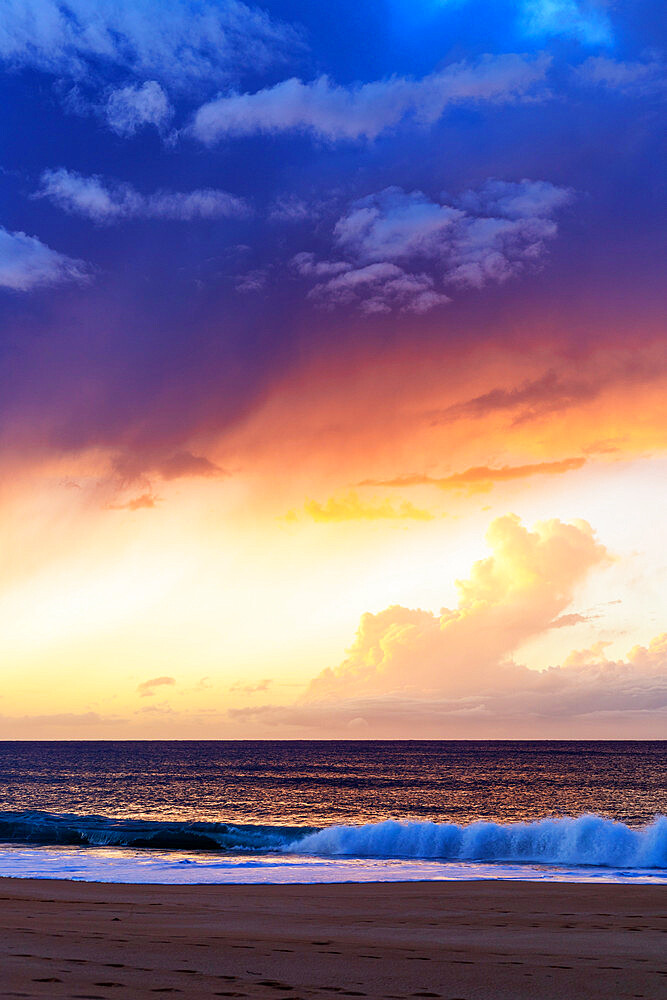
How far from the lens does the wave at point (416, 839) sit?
2942 centimetres

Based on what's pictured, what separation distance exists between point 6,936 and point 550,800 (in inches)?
2117

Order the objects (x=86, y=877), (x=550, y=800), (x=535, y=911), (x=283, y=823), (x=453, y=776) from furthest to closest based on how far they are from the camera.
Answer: (x=453, y=776) → (x=550, y=800) → (x=283, y=823) → (x=86, y=877) → (x=535, y=911)

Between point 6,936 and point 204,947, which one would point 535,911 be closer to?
point 204,947

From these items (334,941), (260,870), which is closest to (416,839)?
(260,870)

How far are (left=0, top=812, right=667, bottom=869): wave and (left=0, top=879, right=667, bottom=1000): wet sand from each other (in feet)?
A: 28.8

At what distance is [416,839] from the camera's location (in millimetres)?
32406

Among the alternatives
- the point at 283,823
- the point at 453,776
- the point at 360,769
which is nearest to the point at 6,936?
the point at 283,823

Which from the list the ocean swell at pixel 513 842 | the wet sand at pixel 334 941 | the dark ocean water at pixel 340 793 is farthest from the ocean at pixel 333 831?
the wet sand at pixel 334 941

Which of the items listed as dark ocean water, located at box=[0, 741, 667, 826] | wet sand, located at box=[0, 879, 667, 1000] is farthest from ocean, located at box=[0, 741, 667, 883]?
wet sand, located at box=[0, 879, 667, 1000]

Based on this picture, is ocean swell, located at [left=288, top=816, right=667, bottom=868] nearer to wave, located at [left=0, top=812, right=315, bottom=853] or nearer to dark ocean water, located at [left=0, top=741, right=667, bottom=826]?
wave, located at [left=0, top=812, right=315, bottom=853]

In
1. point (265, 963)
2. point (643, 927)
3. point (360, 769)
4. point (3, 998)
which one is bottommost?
point (360, 769)

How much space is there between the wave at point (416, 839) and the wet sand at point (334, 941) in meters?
8.79

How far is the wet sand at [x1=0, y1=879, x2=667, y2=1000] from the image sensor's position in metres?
8.84

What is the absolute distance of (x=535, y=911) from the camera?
1678cm
